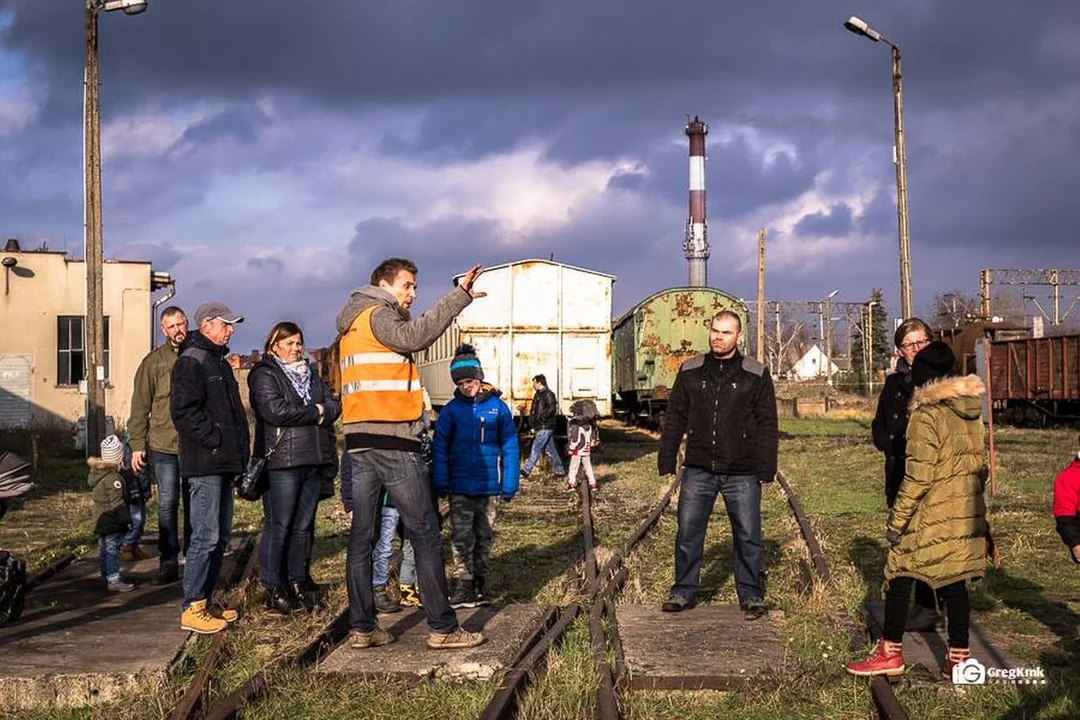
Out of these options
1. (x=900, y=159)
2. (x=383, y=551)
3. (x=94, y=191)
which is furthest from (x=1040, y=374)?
(x=383, y=551)

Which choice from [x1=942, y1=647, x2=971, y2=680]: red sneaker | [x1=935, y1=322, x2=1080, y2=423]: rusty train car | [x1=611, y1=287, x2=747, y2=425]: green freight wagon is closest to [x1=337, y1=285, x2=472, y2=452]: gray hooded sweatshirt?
[x1=942, y1=647, x2=971, y2=680]: red sneaker

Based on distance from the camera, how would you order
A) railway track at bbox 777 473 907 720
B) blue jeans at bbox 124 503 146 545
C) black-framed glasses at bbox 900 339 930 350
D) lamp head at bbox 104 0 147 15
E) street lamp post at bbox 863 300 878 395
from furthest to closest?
1. street lamp post at bbox 863 300 878 395
2. lamp head at bbox 104 0 147 15
3. blue jeans at bbox 124 503 146 545
4. black-framed glasses at bbox 900 339 930 350
5. railway track at bbox 777 473 907 720

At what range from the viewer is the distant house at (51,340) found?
33125mm

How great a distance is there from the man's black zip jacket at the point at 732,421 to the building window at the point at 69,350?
28839 millimetres

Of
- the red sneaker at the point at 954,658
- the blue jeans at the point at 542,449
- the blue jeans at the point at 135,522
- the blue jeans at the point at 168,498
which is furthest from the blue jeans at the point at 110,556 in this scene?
the blue jeans at the point at 542,449

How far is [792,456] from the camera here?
23344 millimetres

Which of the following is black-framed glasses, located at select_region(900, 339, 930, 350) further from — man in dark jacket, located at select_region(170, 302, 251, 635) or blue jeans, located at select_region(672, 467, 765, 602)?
man in dark jacket, located at select_region(170, 302, 251, 635)

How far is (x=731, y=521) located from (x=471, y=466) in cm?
175

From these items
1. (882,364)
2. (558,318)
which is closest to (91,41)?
(558,318)

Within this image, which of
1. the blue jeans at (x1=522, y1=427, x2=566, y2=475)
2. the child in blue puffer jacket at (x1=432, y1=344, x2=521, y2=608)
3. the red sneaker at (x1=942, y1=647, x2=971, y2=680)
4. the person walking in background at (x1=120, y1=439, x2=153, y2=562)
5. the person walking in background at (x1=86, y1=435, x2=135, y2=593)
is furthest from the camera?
the blue jeans at (x1=522, y1=427, x2=566, y2=475)

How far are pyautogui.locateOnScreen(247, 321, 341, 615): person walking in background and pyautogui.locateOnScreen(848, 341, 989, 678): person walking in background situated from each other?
11.6 ft

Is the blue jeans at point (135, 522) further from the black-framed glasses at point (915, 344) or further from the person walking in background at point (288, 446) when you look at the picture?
the black-framed glasses at point (915, 344)

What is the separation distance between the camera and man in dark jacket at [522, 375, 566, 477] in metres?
18.6

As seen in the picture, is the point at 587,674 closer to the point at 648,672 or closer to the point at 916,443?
the point at 648,672
